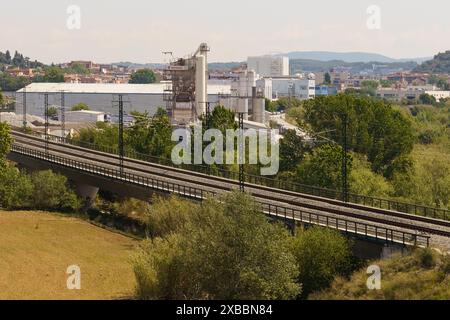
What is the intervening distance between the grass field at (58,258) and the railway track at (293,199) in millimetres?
7795

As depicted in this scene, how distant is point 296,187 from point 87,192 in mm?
16251

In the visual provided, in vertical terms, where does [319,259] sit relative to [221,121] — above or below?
below

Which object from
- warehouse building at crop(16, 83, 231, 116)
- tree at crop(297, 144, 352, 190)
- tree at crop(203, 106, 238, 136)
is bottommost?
tree at crop(297, 144, 352, 190)

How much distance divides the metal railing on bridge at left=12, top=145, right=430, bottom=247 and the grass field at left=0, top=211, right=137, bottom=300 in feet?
14.2

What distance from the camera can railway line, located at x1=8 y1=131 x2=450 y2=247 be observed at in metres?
38.3

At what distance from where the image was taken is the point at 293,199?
156 ft

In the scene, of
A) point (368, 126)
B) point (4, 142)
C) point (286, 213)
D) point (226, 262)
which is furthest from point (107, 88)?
point (226, 262)

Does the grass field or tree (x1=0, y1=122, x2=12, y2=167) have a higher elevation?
tree (x1=0, y1=122, x2=12, y2=167)

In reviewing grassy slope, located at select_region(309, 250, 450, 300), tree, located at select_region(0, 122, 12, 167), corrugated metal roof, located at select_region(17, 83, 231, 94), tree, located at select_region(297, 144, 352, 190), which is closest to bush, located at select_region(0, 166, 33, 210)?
tree, located at select_region(0, 122, 12, 167)

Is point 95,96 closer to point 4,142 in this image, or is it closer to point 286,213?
point 4,142

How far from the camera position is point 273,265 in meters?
30.0

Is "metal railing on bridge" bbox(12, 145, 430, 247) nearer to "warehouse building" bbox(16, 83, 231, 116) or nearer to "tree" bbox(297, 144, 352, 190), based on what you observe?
"tree" bbox(297, 144, 352, 190)
